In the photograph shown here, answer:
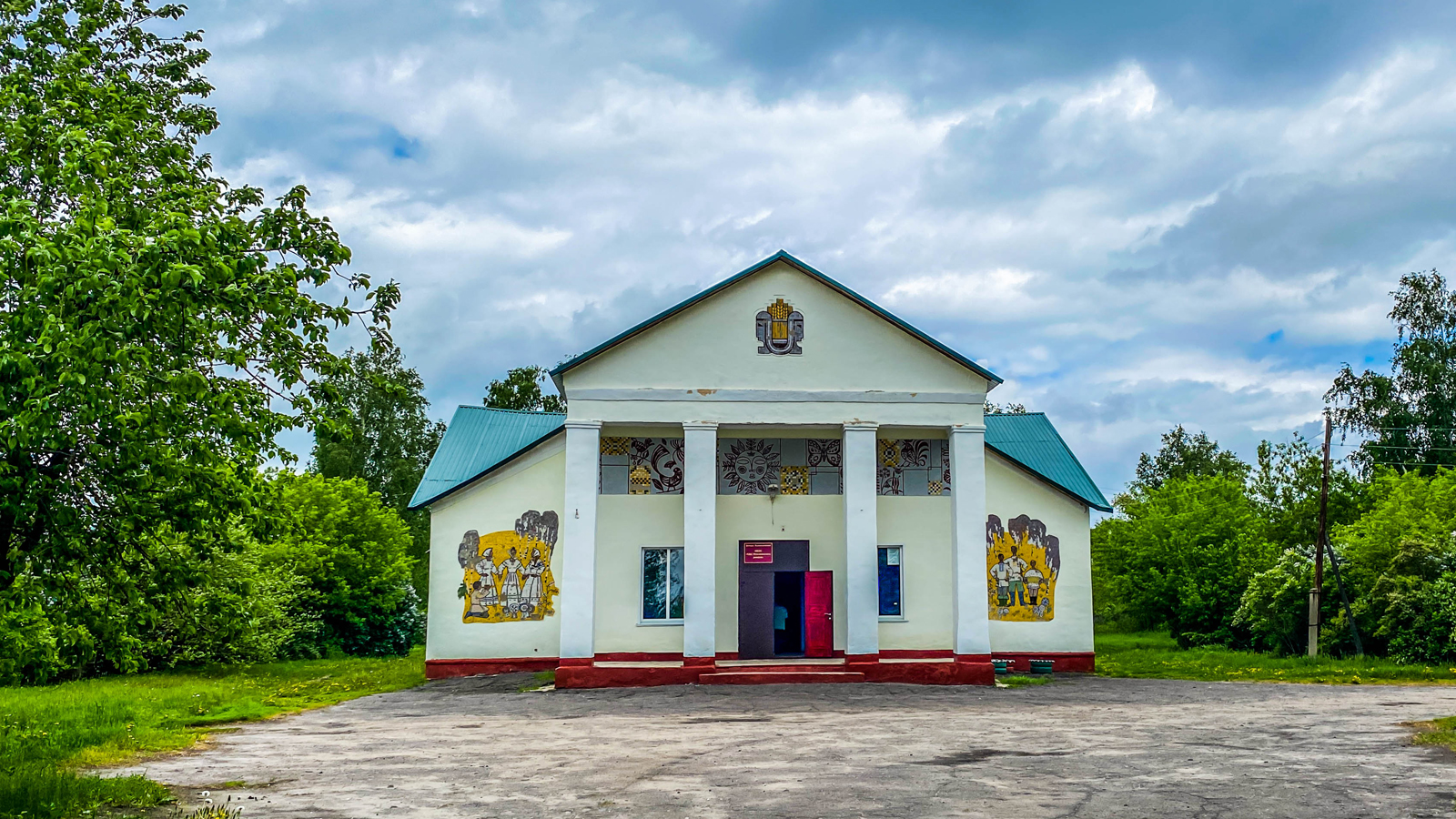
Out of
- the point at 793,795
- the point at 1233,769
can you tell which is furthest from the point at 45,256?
the point at 1233,769

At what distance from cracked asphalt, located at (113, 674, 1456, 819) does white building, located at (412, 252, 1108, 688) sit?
127 inches

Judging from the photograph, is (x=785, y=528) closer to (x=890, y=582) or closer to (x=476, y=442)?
(x=890, y=582)

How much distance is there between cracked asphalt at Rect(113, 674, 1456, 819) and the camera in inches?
349

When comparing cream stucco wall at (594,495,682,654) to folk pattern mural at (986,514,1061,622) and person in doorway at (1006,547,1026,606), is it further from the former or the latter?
person in doorway at (1006,547,1026,606)

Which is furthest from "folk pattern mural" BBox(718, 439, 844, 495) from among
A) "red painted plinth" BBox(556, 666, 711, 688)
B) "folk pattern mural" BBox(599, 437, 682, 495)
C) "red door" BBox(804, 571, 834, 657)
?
"red painted plinth" BBox(556, 666, 711, 688)

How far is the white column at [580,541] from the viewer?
2020cm

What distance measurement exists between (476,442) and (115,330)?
20450 millimetres

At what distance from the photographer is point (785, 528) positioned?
75.8 ft

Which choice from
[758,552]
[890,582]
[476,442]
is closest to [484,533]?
[476,442]

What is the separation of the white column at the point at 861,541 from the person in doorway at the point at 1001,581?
3.27 meters

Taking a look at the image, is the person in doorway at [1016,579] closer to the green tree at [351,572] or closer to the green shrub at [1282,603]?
the green shrub at [1282,603]

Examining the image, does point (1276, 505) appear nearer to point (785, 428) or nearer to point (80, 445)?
point (785, 428)

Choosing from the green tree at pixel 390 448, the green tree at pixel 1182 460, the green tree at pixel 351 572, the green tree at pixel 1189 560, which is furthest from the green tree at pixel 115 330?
the green tree at pixel 1182 460

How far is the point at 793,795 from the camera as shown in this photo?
9.17 meters
